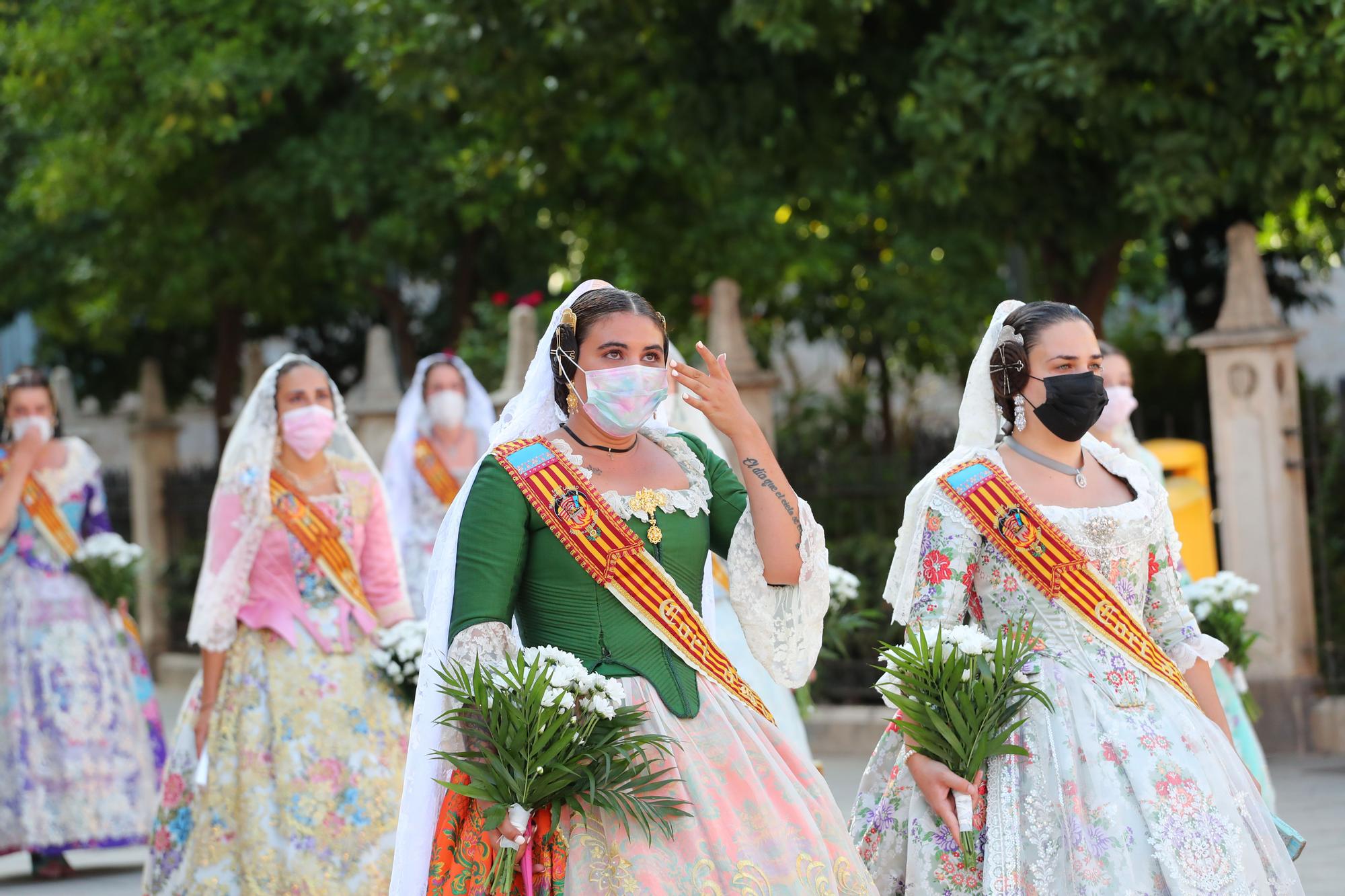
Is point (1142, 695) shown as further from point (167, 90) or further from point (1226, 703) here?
point (167, 90)

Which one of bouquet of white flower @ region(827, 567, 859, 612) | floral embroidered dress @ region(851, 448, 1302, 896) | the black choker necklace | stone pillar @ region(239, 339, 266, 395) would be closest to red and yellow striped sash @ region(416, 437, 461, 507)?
bouquet of white flower @ region(827, 567, 859, 612)

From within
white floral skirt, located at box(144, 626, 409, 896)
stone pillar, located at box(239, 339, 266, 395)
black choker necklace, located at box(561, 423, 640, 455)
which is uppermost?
stone pillar, located at box(239, 339, 266, 395)

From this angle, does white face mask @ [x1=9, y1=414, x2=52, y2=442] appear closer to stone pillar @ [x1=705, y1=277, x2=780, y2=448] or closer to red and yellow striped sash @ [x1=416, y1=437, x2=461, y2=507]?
red and yellow striped sash @ [x1=416, y1=437, x2=461, y2=507]

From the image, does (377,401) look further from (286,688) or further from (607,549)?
(607,549)

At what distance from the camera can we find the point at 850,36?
35.3ft

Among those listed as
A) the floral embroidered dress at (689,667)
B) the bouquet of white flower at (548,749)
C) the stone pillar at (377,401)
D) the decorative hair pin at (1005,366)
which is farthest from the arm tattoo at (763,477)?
the stone pillar at (377,401)

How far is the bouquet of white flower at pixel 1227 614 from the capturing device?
7.14 meters

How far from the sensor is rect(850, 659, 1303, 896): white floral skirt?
4.38 meters

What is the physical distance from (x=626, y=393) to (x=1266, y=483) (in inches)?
288

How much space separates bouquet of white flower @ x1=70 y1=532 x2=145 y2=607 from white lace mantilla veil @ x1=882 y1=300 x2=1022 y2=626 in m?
5.22

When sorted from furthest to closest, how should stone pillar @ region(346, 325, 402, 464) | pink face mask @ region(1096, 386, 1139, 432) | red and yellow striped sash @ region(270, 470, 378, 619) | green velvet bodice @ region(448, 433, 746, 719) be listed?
1. stone pillar @ region(346, 325, 402, 464)
2. pink face mask @ region(1096, 386, 1139, 432)
3. red and yellow striped sash @ region(270, 470, 378, 619)
4. green velvet bodice @ region(448, 433, 746, 719)

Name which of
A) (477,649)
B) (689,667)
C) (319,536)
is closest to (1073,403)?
(689,667)

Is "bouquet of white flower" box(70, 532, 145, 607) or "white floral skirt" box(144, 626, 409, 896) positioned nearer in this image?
"white floral skirt" box(144, 626, 409, 896)

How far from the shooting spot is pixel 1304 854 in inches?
307
